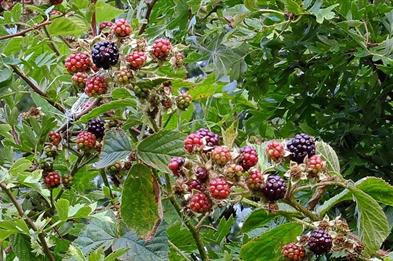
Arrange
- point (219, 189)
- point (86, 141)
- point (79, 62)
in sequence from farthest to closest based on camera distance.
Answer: point (86, 141) < point (79, 62) < point (219, 189)

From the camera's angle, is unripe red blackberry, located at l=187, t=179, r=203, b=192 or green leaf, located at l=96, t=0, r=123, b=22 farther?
green leaf, located at l=96, t=0, r=123, b=22

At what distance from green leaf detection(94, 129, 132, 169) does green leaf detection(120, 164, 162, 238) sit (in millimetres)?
20

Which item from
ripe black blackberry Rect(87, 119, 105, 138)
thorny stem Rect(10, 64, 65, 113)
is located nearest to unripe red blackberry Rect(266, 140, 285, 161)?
→ ripe black blackberry Rect(87, 119, 105, 138)

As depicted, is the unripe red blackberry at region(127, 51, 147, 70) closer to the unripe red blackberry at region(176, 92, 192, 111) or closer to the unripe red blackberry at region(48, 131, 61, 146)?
the unripe red blackberry at region(176, 92, 192, 111)

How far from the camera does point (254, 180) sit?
2.79 feet

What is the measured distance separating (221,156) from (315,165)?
0.10 meters

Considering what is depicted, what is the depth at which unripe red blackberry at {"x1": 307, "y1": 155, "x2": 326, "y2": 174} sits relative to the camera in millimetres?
872

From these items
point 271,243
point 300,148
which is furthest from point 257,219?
point 300,148

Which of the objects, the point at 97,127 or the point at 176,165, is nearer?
the point at 176,165

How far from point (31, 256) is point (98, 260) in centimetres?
17

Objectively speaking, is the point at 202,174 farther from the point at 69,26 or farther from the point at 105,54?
the point at 69,26

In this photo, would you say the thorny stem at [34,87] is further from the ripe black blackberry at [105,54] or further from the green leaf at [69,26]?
the ripe black blackberry at [105,54]

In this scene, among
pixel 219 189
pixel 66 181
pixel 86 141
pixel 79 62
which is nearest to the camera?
pixel 219 189

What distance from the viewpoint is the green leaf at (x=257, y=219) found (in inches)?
38.7
